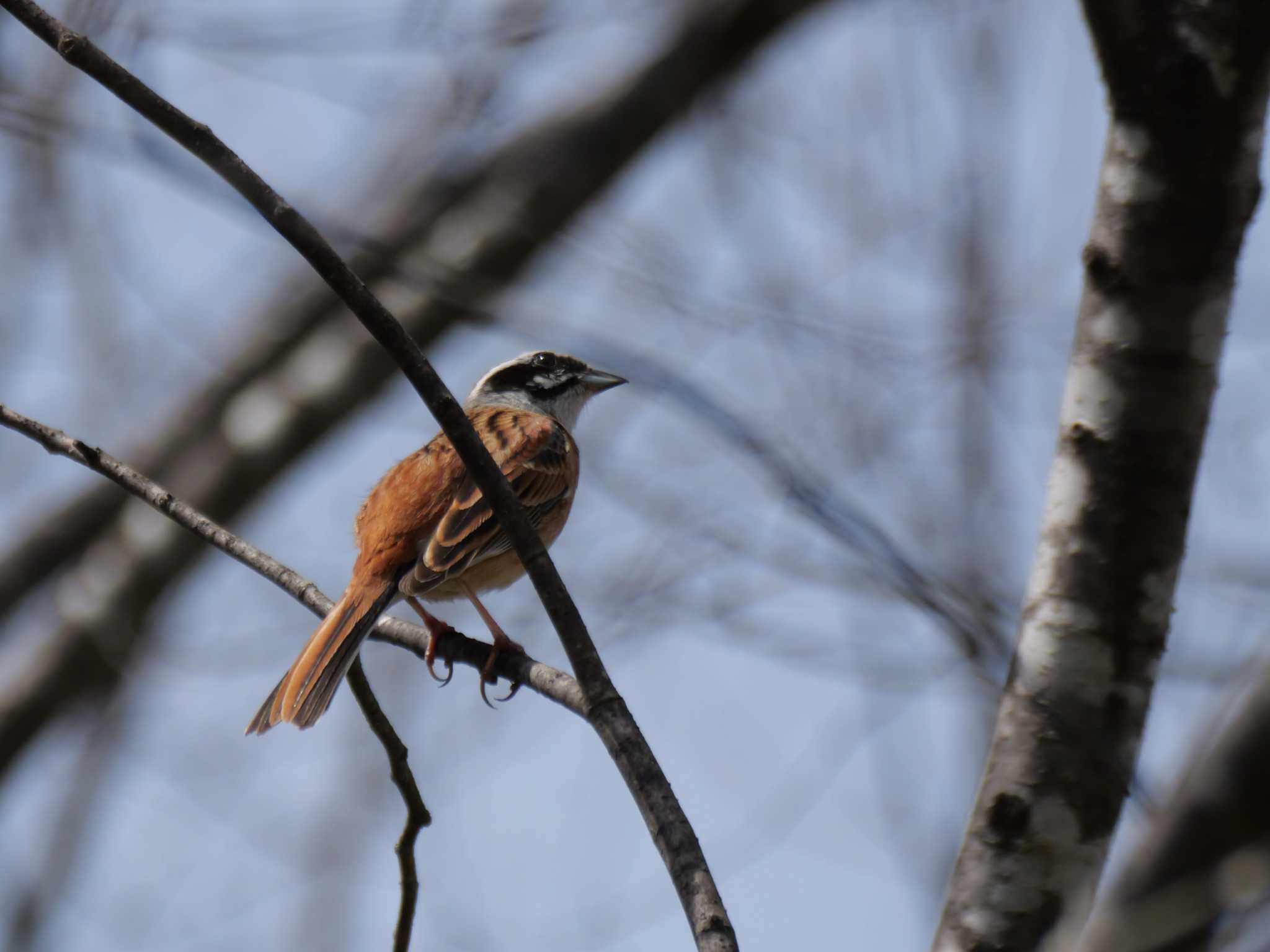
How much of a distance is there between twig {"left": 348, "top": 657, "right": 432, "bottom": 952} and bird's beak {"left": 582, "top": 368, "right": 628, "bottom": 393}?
187 inches

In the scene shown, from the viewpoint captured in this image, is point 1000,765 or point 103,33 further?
point 103,33

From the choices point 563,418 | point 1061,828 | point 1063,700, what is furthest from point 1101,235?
point 563,418

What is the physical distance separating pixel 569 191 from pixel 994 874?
710 centimetres

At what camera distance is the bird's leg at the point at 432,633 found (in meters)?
4.87

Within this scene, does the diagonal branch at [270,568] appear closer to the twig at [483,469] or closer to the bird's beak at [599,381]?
the twig at [483,469]

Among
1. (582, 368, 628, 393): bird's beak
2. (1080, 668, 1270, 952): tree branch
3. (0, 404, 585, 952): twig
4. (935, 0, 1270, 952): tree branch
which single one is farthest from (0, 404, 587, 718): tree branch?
(582, 368, 628, 393): bird's beak

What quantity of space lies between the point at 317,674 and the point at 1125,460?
2.76 meters

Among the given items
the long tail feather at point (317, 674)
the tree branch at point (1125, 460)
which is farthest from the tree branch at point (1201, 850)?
the long tail feather at point (317, 674)

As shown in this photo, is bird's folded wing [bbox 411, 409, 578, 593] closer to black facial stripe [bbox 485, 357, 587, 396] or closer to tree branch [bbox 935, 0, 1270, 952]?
black facial stripe [bbox 485, 357, 587, 396]

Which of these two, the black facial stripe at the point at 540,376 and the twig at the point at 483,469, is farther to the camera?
the black facial stripe at the point at 540,376

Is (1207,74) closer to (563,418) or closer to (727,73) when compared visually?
(563,418)

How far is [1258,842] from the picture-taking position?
76.0 inches

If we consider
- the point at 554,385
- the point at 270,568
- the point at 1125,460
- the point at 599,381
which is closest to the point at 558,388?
the point at 554,385

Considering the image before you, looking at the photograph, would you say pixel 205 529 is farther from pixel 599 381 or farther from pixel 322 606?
pixel 599 381
